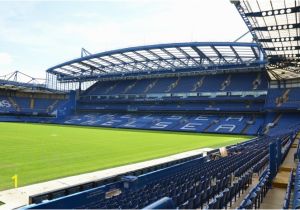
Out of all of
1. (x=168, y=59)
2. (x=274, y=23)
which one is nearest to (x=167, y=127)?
(x=168, y=59)

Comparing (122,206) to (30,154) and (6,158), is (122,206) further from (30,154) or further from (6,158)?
(30,154)

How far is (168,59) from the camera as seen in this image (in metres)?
51.2

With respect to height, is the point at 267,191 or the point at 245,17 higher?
the point at 245,17

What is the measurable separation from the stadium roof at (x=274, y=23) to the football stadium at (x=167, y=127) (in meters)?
0.09

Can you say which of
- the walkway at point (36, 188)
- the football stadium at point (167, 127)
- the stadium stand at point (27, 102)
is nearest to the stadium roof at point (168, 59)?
the football stadium at point (167, 127)

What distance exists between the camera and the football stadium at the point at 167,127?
912cm

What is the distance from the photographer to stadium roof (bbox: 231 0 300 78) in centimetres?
2047

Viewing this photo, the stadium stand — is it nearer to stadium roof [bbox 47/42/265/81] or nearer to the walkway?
stadium roof [bbox 47/42/265/81]

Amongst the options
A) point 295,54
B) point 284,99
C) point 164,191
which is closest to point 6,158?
point 164,191

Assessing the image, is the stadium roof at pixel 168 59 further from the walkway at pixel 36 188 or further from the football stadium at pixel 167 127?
the walkway at pixel 36 188

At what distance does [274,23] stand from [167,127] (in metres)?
30.0

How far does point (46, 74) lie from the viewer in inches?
2766

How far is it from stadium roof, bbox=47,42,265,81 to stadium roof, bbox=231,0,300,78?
887 centimetres

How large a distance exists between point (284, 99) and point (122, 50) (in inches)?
1022
